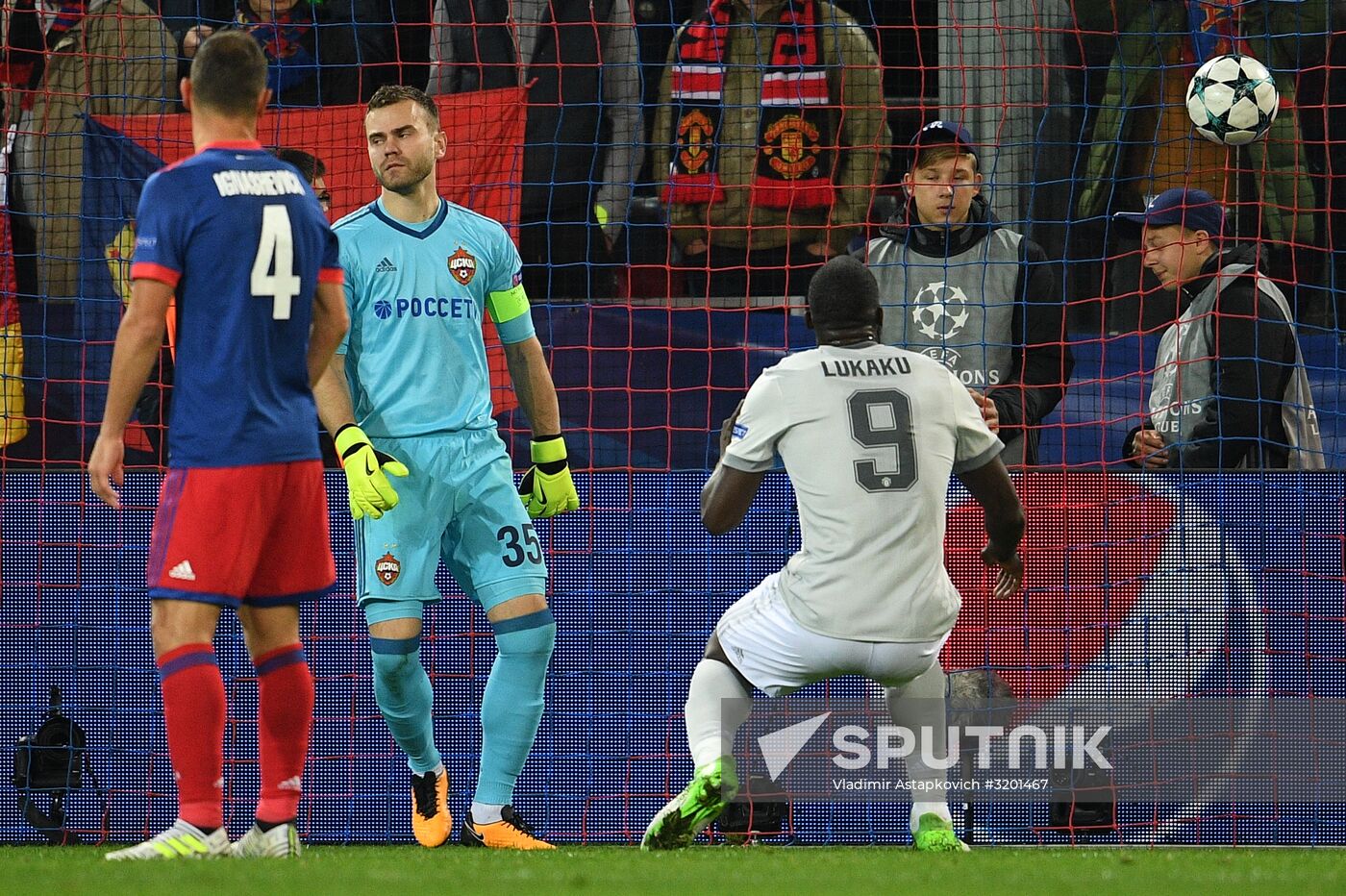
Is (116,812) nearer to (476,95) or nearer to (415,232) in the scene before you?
(415,232)

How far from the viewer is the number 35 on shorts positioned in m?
6.26

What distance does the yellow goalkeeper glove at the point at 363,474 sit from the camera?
5.90m

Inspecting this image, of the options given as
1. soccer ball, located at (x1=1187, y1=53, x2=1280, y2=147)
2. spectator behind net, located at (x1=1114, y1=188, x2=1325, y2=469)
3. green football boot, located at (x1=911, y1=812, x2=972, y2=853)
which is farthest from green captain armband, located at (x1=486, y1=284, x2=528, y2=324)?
soccer ball, located at (x1=1187, y1=53, x2=1280, y2=147)

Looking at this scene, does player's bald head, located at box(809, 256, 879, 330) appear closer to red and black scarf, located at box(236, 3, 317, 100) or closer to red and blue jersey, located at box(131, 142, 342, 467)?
red and blue jersey, located at box(131, 142, 342, 467)

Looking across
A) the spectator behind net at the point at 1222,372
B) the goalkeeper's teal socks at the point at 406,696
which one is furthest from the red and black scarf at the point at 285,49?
the spectator behind net at the point at 1222,372

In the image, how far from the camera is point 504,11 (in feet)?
28.1

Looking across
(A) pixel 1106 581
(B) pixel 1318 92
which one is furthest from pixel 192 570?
(B) pixel 1318 92

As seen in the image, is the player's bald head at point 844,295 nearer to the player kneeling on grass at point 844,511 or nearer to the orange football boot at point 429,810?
the player kneeling on grass at point 844,511

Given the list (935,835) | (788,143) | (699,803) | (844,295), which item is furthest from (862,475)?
(788,143)

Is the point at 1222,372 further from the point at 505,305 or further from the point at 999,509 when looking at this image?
the point at 505,305

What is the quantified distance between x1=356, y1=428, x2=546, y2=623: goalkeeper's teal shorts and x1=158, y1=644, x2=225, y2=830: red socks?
1521mm

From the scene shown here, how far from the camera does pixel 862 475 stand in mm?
5324

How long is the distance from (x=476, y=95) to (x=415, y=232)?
233 cm

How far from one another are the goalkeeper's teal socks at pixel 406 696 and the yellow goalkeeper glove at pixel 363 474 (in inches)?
19.8
